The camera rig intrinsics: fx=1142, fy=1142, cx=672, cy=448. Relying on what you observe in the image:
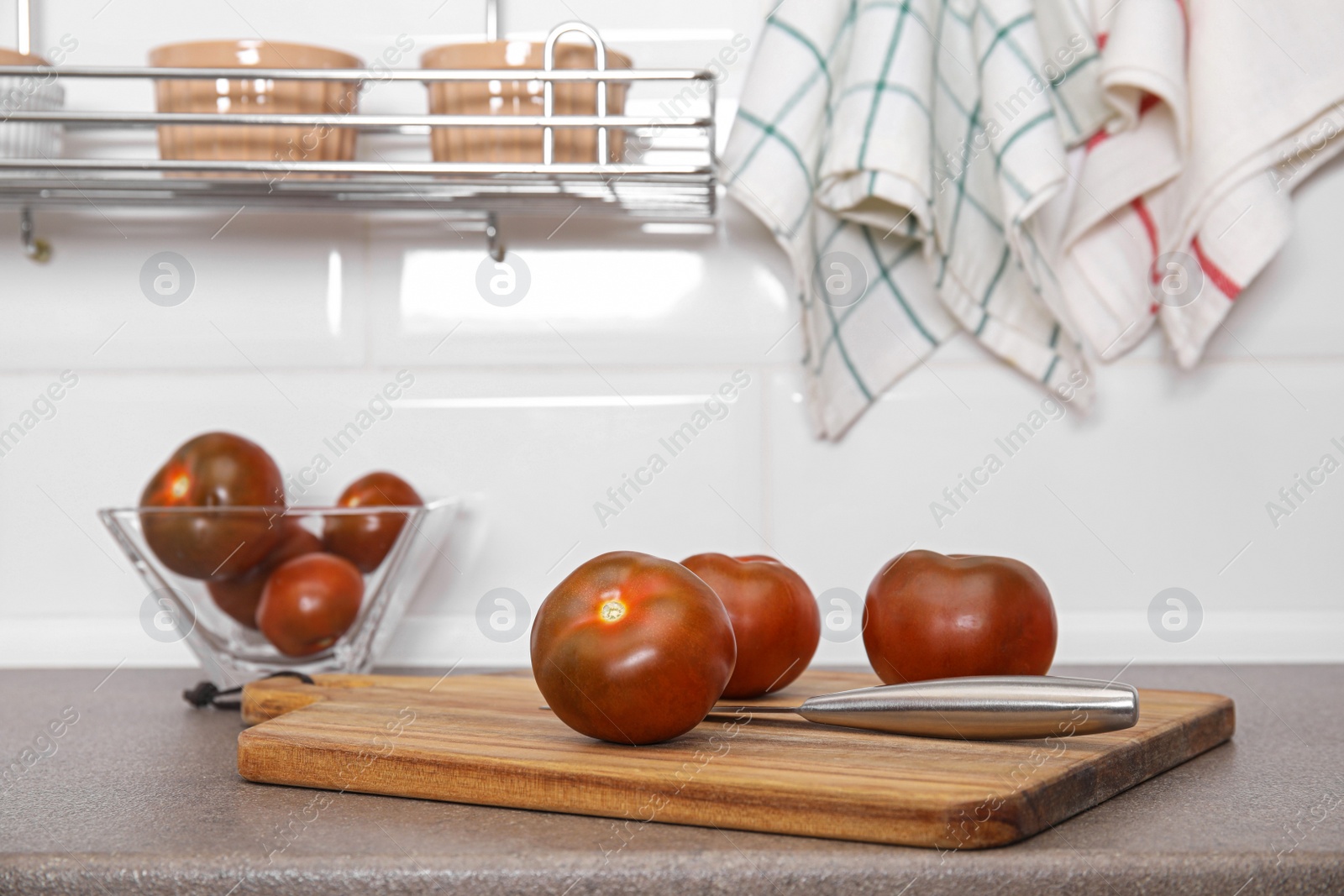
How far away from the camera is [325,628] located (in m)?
0.79

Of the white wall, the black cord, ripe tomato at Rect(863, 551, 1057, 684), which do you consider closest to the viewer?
ripe tomato at Rect(863, 551, 1057, 684)

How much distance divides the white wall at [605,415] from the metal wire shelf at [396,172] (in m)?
0.05

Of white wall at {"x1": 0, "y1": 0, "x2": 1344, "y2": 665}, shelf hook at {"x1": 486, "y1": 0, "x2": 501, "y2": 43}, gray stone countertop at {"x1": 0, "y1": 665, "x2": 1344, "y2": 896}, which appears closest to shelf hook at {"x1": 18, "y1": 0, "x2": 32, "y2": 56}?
white wall at {"x1": 0, "y1": 0, "x2": 1344, "y2": 665}

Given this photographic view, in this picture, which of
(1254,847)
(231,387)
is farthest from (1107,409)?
(231,387)

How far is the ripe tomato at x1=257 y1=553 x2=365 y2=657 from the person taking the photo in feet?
2.54

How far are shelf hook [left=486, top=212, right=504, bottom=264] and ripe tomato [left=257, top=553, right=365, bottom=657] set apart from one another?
1.03 ft

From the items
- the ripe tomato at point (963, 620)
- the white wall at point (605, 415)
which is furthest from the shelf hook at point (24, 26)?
the ripe tomato at point (963, 620)

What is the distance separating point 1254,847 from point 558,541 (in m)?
0.64

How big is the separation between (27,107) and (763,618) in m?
0.70

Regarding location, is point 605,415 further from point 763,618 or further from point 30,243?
point 30,243

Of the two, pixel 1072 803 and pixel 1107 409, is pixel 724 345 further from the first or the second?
pixel 1072 803

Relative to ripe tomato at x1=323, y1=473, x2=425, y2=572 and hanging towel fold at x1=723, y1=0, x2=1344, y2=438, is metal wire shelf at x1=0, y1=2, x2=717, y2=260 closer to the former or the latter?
hanging towel fold at x1=723, y1=0, x2=1344, y2=438

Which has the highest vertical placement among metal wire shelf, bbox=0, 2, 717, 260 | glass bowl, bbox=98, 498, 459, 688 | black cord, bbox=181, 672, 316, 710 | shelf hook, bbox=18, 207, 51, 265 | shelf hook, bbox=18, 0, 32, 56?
shelf hook, bbox=18, 0, 32, 56

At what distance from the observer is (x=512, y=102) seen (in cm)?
85
